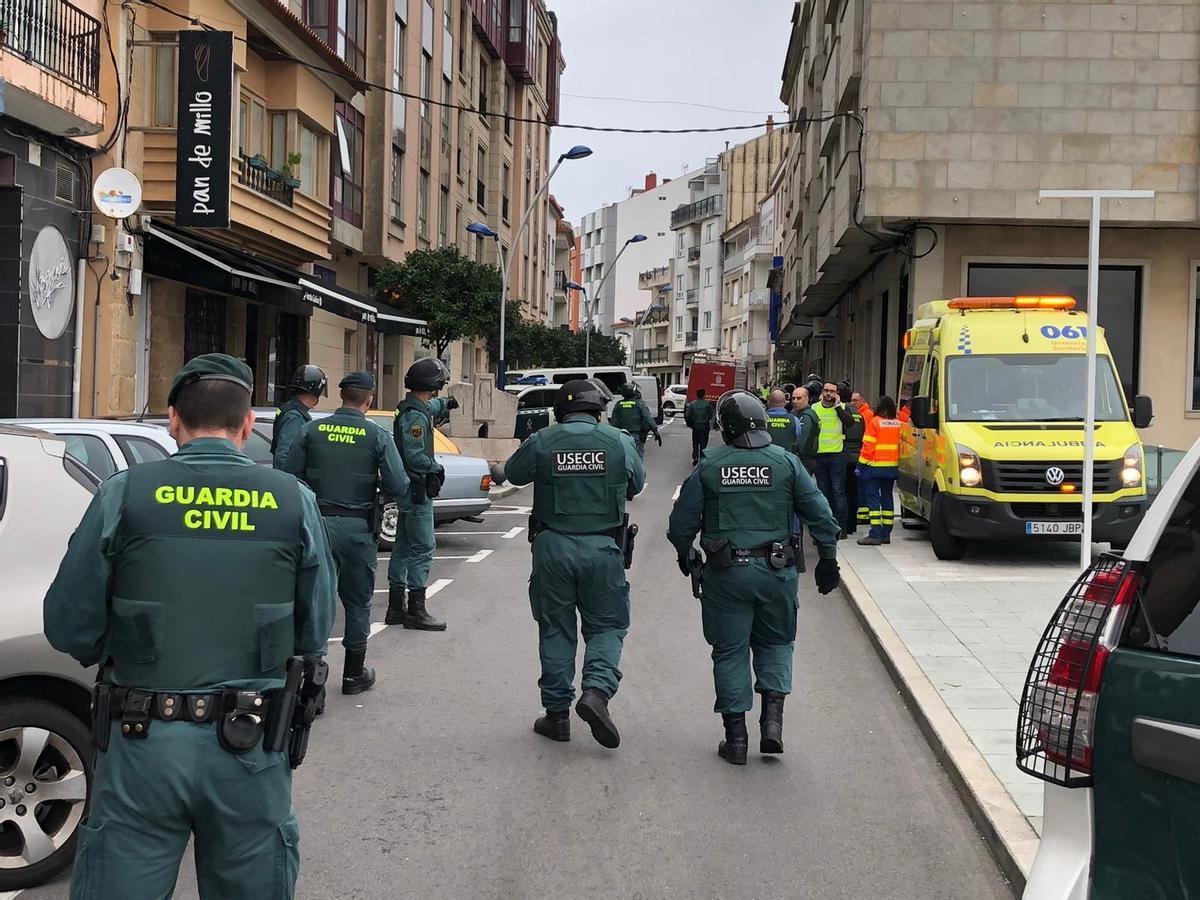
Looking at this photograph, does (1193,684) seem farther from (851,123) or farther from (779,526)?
(851,123)

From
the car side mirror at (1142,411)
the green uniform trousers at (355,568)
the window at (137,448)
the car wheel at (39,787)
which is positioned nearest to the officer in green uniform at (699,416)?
the car side mirror at (1142,411)

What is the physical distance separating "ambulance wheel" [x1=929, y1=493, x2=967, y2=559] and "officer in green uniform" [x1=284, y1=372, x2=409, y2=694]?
7037mm

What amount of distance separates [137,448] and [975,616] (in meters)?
6.43

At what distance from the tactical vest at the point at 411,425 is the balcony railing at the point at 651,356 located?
99.8 meters

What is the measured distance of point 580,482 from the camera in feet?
20.4

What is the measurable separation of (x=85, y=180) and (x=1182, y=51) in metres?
17.2

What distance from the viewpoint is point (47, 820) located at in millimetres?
4141

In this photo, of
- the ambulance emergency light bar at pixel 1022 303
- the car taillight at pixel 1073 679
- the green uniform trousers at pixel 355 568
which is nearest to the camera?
the car taillight at pixel 1073 679

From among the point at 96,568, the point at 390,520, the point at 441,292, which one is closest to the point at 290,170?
the point at 441,292

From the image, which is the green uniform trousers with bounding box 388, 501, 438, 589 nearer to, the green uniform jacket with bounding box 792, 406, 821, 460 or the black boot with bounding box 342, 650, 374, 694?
the black boot with bounding box 342, 650, 374, 694

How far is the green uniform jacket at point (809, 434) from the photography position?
14195 millimetres

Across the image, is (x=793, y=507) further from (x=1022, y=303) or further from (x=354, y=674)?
(x=1022, y=303)

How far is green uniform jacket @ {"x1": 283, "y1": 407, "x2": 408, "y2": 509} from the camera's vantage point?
7133 mm

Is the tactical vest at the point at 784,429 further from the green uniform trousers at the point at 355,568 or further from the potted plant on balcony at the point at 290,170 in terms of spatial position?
the potted plant on balcony at the point at 290,170
